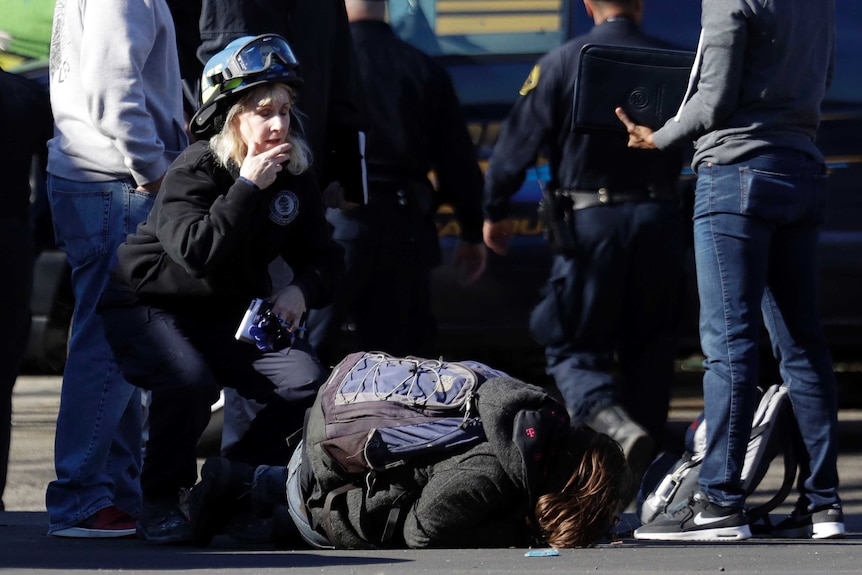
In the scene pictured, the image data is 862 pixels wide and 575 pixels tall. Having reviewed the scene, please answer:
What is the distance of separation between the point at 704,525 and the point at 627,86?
4.55ft

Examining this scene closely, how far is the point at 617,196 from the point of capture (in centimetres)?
552

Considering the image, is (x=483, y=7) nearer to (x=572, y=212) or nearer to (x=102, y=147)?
(x=572, y=212)

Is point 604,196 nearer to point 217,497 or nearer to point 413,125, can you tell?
point 413,125

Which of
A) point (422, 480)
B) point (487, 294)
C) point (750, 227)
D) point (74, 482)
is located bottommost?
point (487, 294)

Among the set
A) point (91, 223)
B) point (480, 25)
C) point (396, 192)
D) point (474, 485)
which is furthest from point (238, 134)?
point (480, 25)

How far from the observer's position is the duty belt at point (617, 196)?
551 centimetres

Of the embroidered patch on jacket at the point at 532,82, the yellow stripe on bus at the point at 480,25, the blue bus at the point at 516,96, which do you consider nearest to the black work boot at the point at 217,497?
the embroidered patch on jacket at the point at 532,82

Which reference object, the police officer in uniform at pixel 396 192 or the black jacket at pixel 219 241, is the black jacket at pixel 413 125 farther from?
the black jacket at pixel 219 241

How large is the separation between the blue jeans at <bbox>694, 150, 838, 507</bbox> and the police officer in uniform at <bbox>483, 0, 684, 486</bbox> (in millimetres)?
995

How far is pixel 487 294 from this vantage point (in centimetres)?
630

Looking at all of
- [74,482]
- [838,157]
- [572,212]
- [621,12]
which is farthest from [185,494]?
[838,157]

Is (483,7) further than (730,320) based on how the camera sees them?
Yes

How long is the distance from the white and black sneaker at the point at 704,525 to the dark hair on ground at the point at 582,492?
1.95ft

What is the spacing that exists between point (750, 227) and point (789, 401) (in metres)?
0.55
